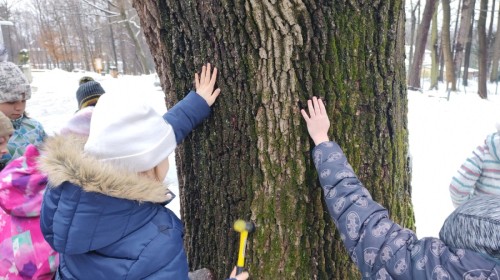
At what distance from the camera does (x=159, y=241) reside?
4.70 ft

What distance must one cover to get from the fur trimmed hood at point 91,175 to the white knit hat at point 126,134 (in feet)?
0.12

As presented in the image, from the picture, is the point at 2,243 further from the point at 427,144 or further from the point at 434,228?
the point at 427,144

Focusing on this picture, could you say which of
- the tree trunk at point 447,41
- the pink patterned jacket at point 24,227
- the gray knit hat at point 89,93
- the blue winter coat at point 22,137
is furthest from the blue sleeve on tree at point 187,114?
the tree trunk at point 447,41

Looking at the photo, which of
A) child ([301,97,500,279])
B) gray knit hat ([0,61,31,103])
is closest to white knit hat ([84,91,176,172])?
child ([301,97,500,279])

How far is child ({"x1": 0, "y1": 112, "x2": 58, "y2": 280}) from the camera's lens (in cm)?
167

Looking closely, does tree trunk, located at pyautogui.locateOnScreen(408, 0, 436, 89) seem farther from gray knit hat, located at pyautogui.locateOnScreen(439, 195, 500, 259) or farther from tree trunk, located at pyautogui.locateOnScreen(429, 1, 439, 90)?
gray knit hat, located at pyautogui.locateOnScreen(439, 195, 500, 259)

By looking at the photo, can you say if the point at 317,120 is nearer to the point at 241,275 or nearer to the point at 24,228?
the point at 241,275

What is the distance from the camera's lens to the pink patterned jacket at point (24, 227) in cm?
167

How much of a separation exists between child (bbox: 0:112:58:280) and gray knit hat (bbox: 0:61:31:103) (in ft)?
4.20

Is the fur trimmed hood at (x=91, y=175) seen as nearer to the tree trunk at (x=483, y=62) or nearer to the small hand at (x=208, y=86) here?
the small hand at (x=208, y=86)

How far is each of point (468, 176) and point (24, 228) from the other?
7.94 feet

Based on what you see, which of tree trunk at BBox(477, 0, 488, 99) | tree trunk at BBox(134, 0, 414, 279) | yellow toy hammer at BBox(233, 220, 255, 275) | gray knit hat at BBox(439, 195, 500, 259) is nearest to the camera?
gray knit hat at BBox(439, 195, 500, 259)

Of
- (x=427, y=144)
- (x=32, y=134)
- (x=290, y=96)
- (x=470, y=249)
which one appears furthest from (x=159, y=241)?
(x=427, y=144)

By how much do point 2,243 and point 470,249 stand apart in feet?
5.80
